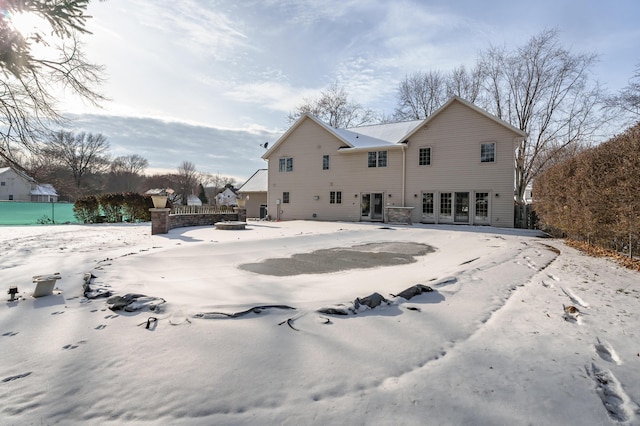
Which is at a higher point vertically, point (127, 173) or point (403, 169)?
point (127, 173)

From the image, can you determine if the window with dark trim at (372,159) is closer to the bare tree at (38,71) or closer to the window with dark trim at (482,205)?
the window with dark trim at (482,205)

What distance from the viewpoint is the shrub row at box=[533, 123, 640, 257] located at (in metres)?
6.65

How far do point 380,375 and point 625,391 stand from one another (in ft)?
5.45

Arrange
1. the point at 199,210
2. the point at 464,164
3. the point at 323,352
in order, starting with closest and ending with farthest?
the point at 323,352, the point at 199,210, the point at 464,164

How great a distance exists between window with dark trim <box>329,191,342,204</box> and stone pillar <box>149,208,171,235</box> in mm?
11336

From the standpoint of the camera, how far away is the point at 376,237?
38.0 ft

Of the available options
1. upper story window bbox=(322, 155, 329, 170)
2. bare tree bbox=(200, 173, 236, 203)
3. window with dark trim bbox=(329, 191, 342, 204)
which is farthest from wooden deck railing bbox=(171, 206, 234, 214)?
bare tree bbox=(200, 173, 236, 203)

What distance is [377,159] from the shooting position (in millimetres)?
19891

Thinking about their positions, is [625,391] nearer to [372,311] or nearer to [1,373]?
[372,311]

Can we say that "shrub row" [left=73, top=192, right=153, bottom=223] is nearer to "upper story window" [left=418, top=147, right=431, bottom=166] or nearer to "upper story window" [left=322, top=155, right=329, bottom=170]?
"upper story window" [left=322, top=155, right=329, bottom=170]

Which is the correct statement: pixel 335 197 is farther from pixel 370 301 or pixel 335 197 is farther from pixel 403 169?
pixel 370 301

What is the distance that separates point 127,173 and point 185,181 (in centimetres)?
933

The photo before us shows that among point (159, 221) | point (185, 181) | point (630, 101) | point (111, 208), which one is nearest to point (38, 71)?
point (159, 221)

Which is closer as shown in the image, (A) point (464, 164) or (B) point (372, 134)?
(A) point (464, 164)
